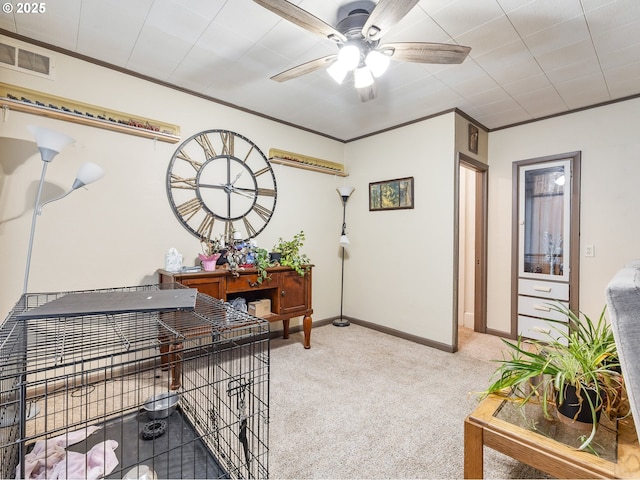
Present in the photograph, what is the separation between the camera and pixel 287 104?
128 inches

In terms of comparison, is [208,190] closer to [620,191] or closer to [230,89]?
[230,89]

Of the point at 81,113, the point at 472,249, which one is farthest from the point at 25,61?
the point at 472,249

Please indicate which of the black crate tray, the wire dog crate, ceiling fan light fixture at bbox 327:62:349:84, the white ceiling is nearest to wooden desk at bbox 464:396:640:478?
the wire dog crate

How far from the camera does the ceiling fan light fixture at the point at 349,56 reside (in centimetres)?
182

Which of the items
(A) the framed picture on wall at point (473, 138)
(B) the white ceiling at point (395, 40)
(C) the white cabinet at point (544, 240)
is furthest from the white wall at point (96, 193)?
(C) the white cabinet at point (544, 240)

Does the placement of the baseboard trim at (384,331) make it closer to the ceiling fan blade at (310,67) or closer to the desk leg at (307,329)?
the desk leg at (307,329)

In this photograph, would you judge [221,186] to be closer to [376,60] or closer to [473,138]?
[376,60]

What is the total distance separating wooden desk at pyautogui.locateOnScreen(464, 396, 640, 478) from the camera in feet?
3.03

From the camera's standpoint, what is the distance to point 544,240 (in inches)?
138

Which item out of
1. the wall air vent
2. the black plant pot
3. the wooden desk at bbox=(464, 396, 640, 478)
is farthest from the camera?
the wall air vent

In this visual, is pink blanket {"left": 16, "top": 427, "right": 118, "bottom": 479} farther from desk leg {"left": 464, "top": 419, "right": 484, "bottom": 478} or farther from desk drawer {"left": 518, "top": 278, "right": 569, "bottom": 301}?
desk drawer {"left": 518, "top": 278, "right": 569, "bottom": 301}

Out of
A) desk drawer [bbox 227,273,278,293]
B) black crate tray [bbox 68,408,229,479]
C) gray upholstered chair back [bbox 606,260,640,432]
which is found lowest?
black crate tray [bbox 68,408,229,479]

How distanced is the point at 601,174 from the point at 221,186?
12.4ft

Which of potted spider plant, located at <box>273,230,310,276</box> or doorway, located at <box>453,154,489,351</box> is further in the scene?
doorway, located at <box>453,154,489,351</box>
